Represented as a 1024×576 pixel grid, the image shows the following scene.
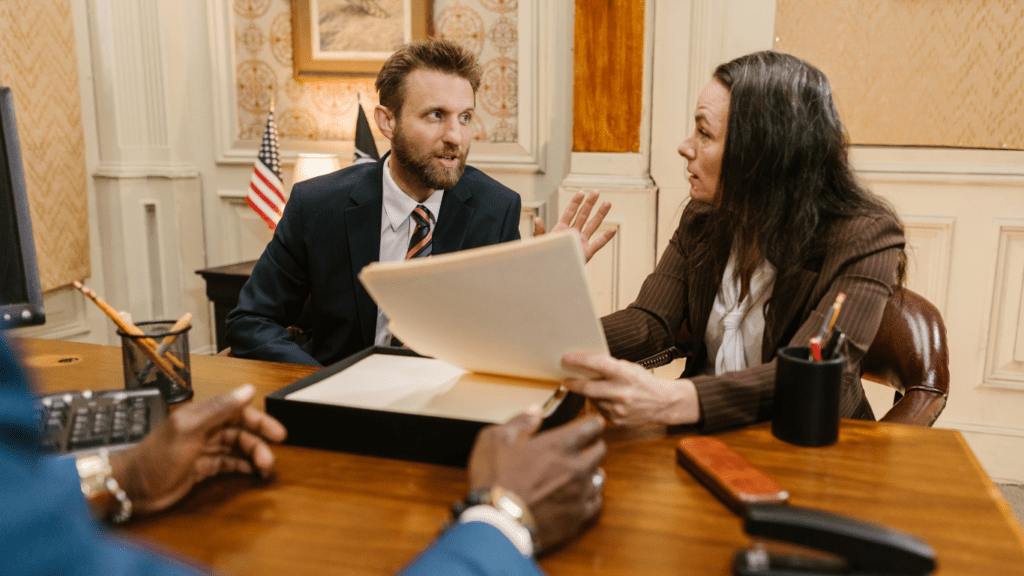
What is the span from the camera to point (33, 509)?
462 millimetres

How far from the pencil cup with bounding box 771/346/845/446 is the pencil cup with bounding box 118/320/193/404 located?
90 centimetres

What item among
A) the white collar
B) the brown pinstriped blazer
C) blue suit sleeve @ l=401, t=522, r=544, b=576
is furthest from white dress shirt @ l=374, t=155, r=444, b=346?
blue suit sleeve @ l=401, t=522, r=544, b=576

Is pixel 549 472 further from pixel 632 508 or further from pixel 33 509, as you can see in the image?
pixel 33 509

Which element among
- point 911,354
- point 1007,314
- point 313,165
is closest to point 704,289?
point 911,354

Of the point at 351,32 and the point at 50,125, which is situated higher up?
the point at 351,32

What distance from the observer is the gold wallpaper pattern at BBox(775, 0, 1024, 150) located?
2.58 metres

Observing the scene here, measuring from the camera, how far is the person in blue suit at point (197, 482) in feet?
1.54

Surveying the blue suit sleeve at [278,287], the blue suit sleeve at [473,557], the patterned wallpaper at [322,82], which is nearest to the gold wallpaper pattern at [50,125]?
the patterned wallpaper at [322,82]

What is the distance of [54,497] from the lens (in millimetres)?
473

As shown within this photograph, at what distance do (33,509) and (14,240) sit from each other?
80cm

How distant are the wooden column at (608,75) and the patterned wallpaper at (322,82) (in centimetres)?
39

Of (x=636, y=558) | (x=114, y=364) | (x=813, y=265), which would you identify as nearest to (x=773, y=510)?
(x=636, y=558)

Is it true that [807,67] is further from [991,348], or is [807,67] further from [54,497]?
[991,348]

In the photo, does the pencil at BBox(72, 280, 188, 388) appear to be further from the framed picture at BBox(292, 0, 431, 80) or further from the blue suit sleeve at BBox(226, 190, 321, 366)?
the framed picture at BBox(292, 0, 431, 80)
